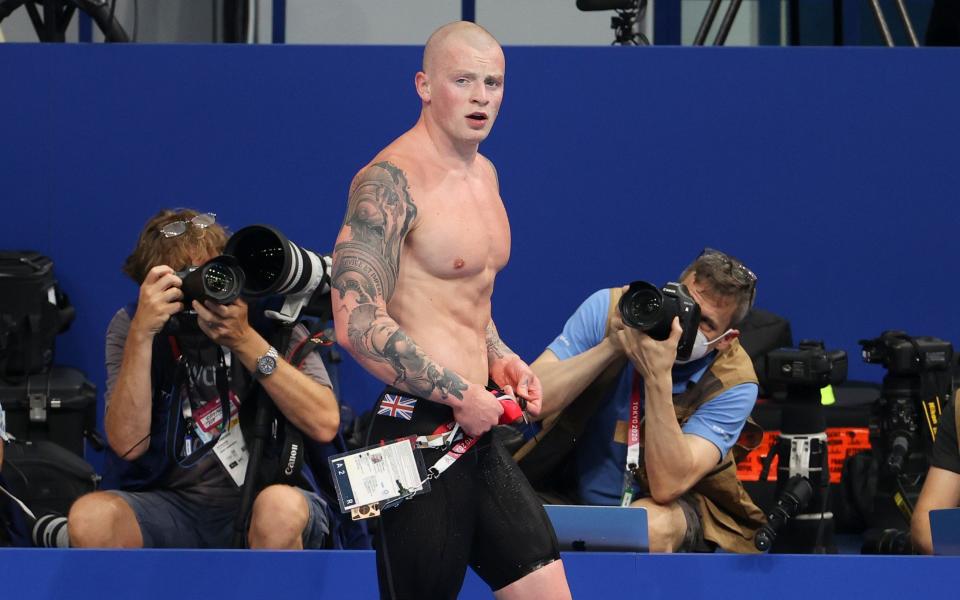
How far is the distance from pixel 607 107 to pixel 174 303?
1.74m

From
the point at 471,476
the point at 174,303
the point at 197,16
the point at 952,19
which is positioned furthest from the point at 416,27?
the point at 471,476

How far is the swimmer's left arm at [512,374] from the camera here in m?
2.64

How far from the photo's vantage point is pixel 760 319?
166 inches

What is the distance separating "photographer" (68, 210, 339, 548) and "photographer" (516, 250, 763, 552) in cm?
53

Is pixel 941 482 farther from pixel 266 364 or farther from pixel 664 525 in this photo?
pixel 266 364

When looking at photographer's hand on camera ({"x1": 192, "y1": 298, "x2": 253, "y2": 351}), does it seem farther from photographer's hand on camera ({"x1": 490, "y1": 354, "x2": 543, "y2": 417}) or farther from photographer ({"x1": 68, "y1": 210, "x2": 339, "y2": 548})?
photographer's hand on camera ({"x1": 490, "y1": 354, "x2": 543, "y2": 417})

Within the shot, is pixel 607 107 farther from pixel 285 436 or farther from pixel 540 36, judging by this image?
pixel 285 436

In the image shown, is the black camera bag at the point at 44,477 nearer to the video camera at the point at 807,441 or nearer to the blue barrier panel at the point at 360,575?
the blue barrier panel at the point at 360,575

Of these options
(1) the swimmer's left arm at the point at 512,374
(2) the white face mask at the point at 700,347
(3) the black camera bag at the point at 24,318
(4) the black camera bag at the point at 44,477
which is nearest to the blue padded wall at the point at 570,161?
(3) the black camera bag at the point at 24,318

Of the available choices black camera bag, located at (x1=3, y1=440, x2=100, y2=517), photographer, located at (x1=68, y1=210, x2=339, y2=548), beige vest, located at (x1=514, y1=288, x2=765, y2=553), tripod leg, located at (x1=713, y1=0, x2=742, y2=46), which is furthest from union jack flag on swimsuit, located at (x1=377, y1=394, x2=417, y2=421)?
tripod leg, located at (x1=713, y1=0, x2=742, y2=46)

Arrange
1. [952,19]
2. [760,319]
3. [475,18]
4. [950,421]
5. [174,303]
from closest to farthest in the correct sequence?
[174,303]
[950,421]
[760,319]
[952,19]
[475,18]

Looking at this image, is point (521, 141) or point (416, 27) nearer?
point (521, 141)

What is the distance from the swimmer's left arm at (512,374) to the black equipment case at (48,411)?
5.58 ft

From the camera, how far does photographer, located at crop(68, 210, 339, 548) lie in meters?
3.21
